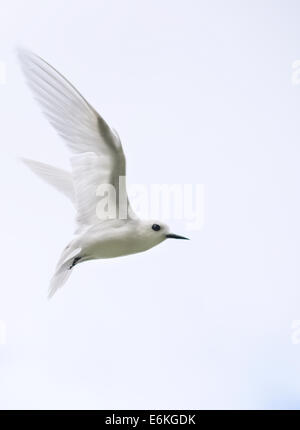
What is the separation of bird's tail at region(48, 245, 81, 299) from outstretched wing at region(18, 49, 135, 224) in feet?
1.00

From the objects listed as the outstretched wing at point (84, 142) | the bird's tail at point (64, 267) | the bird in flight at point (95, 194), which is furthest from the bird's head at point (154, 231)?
the bird's tail at point (64, 267)

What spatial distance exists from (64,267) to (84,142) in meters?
1.17

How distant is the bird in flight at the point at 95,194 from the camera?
6.48 m

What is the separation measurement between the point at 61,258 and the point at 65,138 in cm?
111

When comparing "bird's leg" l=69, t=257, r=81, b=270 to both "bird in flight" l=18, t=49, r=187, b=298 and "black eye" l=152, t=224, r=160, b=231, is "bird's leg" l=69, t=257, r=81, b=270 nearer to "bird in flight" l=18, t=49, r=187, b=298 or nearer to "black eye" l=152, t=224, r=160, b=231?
"bird in flight" l=18, t=49, r=187, b=298

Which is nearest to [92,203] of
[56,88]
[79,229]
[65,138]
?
[79,229]

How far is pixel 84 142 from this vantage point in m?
6.66

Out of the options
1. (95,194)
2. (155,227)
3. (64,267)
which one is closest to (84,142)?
(95,194)

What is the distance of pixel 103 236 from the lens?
6859mm

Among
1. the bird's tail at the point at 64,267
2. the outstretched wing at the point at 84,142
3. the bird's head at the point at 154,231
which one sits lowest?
the bird's tail at the point at 64,267

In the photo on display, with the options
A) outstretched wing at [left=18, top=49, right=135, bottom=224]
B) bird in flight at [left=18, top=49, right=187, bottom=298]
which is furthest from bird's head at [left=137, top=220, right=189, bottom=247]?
outstretched wing at [left=18, top=49, right=135, bottom=224]

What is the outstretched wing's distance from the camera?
615 centimetres

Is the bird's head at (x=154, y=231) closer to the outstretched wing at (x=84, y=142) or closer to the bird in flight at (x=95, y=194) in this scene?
the bird in flight at (x=95, y=194)

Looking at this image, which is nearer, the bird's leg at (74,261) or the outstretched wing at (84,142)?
the outstretched wing at (84,142)
